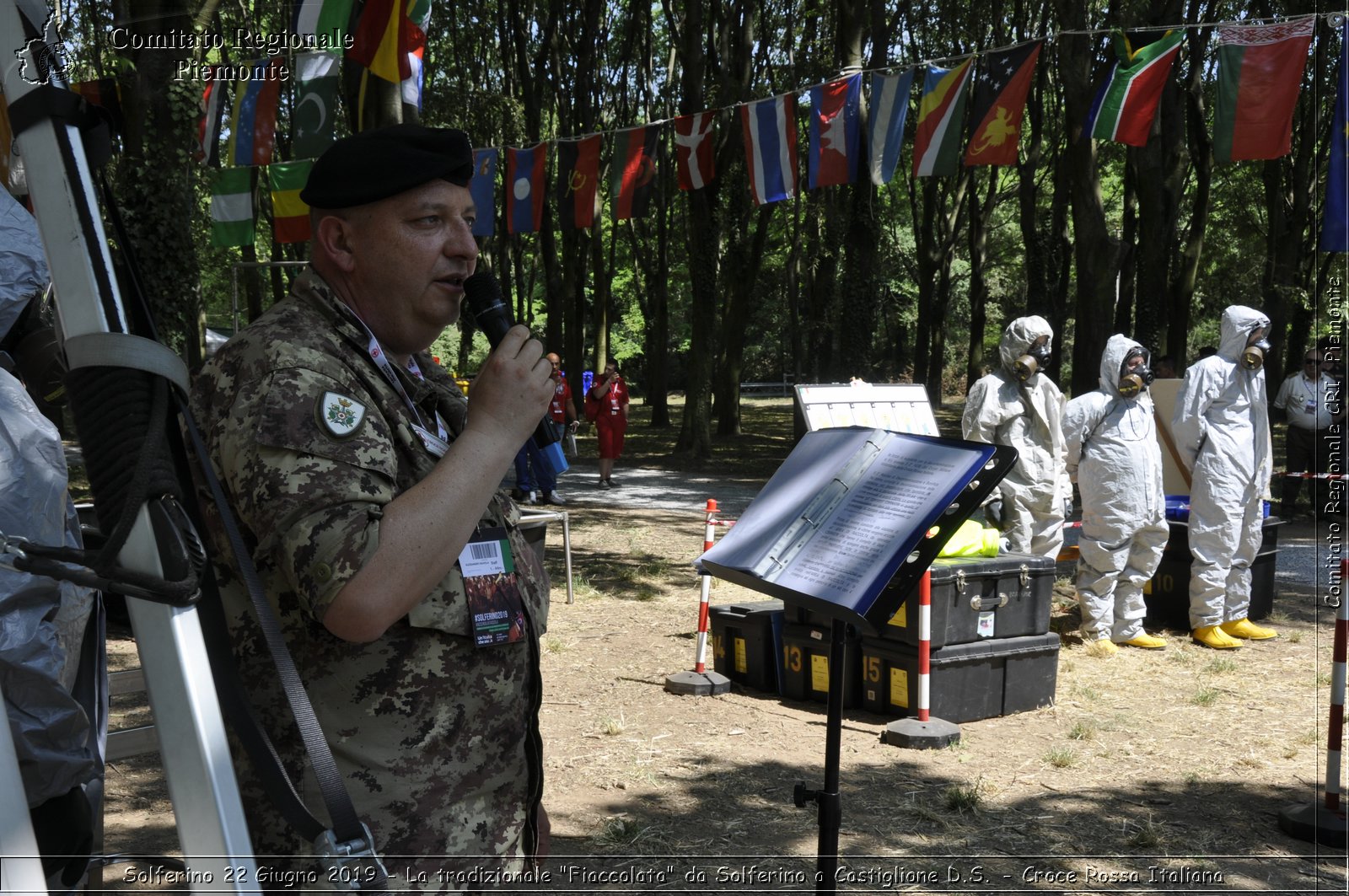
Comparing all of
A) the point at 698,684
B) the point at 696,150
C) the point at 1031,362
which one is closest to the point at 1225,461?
the point at 1031,362

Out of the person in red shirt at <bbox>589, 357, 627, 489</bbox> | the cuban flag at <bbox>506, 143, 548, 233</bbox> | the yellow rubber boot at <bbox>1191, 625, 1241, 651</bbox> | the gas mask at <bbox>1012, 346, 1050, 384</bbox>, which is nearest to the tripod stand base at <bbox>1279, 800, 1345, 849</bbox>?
the yellow rubber boot at <bbox>1191, 625, 1241, 651</bbox>

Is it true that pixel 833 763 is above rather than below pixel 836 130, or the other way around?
below

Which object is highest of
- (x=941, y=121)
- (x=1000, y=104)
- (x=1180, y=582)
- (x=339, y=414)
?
(x=1000, y=104)

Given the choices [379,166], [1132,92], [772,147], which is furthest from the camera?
[772,147]

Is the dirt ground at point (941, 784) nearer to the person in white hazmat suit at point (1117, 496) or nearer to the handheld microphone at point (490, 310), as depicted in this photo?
the person in white hazmat suit at point (1117, 496)

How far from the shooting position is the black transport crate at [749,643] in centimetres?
736

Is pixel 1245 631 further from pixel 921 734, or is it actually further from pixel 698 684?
pixel 698 684

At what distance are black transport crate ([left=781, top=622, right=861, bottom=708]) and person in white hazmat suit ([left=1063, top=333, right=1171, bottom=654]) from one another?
2481 millimetres

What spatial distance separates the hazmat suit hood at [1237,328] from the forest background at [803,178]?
3476mm

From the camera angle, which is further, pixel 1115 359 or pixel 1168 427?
pixel 1168 427

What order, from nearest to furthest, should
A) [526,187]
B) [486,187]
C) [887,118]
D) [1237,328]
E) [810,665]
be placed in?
[810,665] → [1237,328] → [887,118] → [526,187] → [486,187]

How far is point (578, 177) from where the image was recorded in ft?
53.0

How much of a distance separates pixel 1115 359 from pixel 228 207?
49.0ft

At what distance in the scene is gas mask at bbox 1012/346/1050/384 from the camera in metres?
8.80
